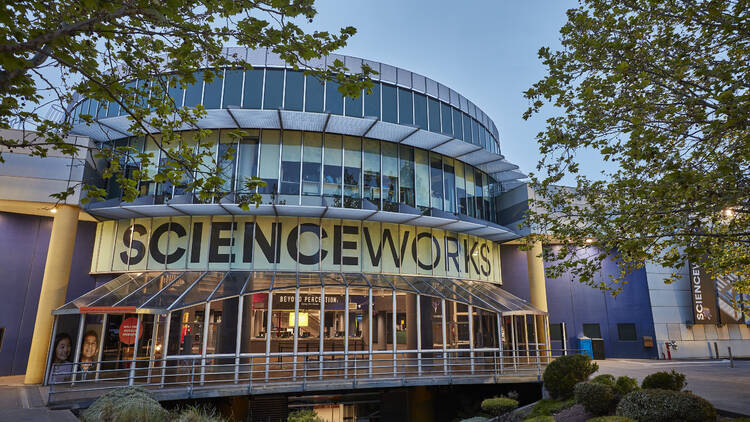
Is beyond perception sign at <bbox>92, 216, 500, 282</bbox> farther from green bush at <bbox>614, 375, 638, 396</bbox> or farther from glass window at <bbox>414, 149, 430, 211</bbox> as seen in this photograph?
green bush at <bbox>614, 375, 638, 396</bbox>

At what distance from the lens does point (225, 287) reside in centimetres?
1580

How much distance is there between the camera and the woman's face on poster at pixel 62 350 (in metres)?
15.6

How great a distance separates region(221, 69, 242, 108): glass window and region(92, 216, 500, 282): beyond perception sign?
4830 mm

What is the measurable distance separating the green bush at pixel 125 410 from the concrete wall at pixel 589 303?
2132cm

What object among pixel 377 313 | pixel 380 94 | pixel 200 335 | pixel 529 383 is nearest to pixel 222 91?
pixel 380 94

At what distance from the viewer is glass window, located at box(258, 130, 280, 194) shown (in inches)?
712

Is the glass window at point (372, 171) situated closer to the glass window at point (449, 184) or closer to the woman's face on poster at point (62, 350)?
the glass window at point (449, 184)

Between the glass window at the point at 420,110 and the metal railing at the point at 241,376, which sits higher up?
the glass window at the point at 420,110

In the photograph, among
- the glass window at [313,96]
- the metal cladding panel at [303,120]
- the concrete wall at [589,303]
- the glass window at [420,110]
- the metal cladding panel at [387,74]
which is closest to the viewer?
the metal cladding panel at [303,120]

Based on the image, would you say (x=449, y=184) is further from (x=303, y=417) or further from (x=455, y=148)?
(x=303, y=417)

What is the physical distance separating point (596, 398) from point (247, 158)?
14766 millimetres

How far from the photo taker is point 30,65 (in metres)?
5.95

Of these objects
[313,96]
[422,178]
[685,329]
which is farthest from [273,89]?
[685,329]

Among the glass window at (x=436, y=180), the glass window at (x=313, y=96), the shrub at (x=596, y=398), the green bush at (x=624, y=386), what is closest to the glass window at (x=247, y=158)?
the glass window at (x=313, y=96)
